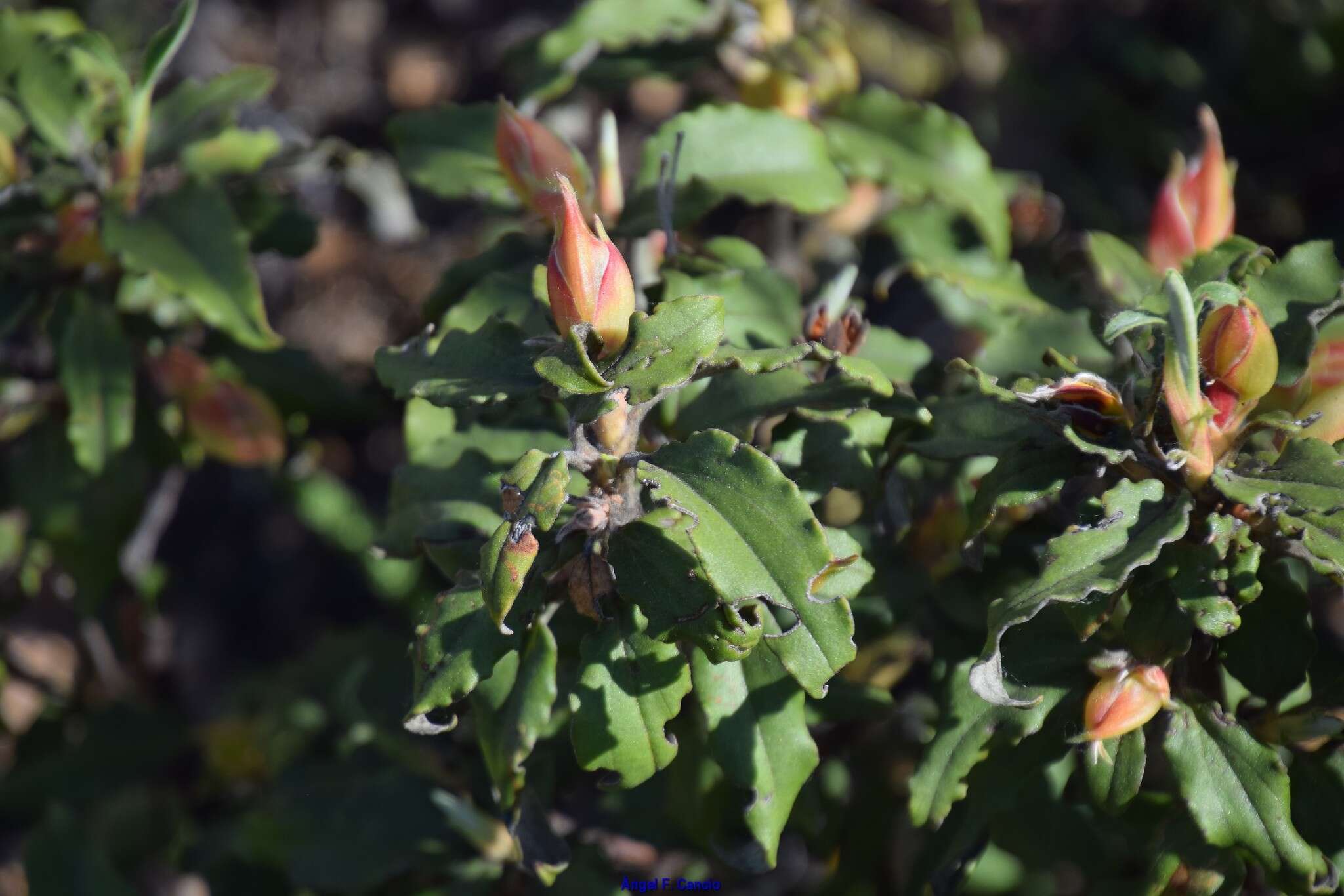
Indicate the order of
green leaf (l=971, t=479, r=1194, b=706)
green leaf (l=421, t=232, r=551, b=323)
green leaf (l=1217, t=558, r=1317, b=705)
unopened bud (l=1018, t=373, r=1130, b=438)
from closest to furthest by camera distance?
1. green leaf (l=971, t=479, r=1194, b=706)
2. unopened bud (l=1018, t=373, r=1130, b=438)
3. green leaf (l=1217, t=558, r=1317, b=705)
4. green leaf (l=421, t=232, r=551, b=323)

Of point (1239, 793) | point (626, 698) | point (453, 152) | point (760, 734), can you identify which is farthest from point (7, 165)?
point (1239, 793)

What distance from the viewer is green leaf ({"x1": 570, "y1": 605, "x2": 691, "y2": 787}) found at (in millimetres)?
1024

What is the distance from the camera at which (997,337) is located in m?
1.26

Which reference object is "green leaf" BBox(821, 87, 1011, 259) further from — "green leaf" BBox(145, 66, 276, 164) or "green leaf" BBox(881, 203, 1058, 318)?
"green leaf" BBox(145, 66, 276, 164)

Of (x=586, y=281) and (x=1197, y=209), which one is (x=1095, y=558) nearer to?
(x=586, y=281)

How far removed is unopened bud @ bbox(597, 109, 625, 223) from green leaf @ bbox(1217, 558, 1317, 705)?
79 cm

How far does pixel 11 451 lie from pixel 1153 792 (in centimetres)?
167

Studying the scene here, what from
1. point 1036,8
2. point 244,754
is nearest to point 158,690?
point 244,754

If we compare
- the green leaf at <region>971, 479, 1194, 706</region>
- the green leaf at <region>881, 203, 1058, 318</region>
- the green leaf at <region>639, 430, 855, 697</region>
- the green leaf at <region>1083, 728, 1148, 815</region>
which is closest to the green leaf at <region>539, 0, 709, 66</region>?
the green leaf at <region>881, 203, 1058, 318</region>

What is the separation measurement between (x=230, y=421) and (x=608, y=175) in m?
0.72

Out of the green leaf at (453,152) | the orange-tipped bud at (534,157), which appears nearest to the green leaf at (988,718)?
the orange-tipped bud at (534,157)

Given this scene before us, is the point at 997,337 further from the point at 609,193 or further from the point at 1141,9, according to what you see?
the point at 1141,9

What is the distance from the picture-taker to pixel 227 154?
59.9 inches

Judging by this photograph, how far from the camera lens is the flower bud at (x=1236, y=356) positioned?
Result: 0.97 m
